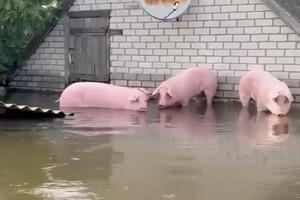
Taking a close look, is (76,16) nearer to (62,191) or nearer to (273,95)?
(273,95)

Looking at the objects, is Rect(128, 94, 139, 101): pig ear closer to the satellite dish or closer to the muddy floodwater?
the muddy floodwater

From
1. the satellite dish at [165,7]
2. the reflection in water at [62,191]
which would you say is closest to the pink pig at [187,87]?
the satellite dish at [165,7]

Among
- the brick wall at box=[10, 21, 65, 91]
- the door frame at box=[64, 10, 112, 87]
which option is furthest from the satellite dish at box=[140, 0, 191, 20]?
the brick wall at box=[10, 21, 65, 91]

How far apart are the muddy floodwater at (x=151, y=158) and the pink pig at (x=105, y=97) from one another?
2.77 feet

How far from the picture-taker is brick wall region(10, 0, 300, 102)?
12.0 m

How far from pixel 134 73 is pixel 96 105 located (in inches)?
101

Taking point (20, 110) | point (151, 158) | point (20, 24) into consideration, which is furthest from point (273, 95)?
point (20, 24)

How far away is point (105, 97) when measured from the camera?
37.4 feet

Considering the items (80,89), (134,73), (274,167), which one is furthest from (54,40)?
(274,167)

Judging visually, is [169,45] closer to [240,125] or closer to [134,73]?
[134,73]

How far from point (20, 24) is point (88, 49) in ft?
5.56

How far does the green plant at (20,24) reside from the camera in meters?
12.4

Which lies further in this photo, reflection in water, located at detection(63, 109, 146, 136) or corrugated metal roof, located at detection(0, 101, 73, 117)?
corrugated metal roof, located at detection(0, 101, 73, 117)

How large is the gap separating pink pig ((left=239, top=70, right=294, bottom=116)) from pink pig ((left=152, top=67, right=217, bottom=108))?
810 millimetres
